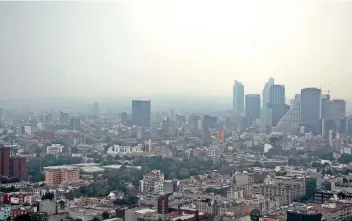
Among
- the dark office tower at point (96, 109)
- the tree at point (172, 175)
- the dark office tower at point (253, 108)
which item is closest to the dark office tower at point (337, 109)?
the dark office tower at point (253, 108)

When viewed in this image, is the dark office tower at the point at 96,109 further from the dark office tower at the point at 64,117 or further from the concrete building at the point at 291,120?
the concrete building at the point at 291,120

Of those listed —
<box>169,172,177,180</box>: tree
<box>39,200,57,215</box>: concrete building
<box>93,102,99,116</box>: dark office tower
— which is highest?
<box>93,102,99,116</box>: dark office tower

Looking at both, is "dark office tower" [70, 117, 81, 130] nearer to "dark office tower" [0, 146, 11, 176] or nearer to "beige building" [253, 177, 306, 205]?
"dark office tower" [0, 146, 11, 176]

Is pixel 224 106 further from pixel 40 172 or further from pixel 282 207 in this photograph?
pixel 282 207

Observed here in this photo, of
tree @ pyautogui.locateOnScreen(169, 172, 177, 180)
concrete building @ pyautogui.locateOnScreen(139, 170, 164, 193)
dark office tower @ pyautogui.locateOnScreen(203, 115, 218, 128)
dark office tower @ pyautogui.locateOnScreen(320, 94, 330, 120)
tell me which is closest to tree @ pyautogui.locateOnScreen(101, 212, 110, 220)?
concrete building @ pyautogui.locateOnScreen(139, 170, 164, 193)

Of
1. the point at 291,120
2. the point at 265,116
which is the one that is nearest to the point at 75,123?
the point at 265,116

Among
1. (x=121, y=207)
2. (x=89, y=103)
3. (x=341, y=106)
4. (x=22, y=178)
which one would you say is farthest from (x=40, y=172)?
(x=341, y=106)
